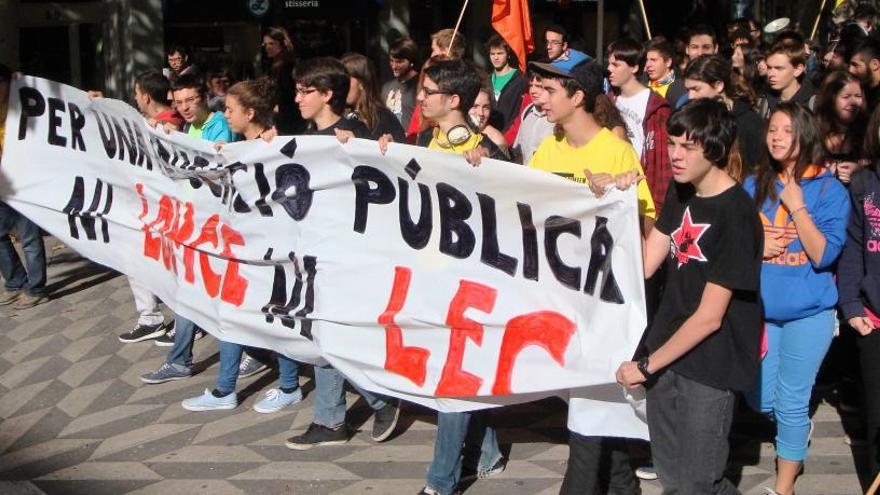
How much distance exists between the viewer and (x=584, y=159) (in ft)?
15.6

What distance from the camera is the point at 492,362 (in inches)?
186

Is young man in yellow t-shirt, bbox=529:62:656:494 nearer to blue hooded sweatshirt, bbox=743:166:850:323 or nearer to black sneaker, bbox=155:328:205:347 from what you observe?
blue hooded sweatshirt, bbox=743:166:850:323

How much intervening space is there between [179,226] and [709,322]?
3.30 meters

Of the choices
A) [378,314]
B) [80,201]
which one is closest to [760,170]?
[378,314]

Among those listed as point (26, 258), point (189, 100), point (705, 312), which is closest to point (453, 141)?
point (705, 312)

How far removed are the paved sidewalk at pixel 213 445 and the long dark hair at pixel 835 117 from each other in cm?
144

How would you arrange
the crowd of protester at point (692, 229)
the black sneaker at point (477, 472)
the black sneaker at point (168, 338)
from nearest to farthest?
the crowd of protester at point (692, 229) → the black sneaker at point (477, 472) → the black sneaker at point (168, 338)

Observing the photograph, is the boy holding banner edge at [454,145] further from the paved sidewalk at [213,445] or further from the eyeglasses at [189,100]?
the eyeglasses at [189,100]

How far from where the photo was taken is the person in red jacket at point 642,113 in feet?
19.5

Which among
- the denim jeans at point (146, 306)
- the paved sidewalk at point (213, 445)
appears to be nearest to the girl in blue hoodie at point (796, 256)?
the paved sidewalk at point (213, 445)

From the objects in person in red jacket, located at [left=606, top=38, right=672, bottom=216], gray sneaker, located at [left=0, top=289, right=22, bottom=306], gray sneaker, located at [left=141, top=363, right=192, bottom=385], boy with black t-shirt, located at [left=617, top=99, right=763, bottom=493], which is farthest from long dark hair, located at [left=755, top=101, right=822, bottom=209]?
gray sneaker, located at [left=0, top=289, right=22, bottom=306]

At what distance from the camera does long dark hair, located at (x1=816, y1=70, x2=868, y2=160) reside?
18.8 ft

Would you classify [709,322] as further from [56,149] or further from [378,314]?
[56,149]

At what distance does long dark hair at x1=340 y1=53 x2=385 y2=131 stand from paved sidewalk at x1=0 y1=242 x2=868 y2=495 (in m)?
1.56
